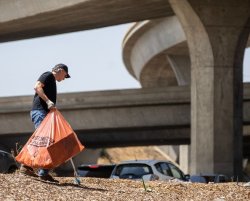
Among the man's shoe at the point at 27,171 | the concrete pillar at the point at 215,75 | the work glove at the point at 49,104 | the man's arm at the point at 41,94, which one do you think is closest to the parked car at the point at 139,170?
the concrete pillar at the point at 215,75

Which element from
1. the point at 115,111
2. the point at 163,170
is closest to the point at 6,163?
the point at 163,170

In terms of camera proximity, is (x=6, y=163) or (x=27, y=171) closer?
(x=27, y=171)

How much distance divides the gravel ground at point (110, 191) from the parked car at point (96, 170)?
505 inches

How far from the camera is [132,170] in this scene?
1055 inches

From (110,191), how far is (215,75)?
23848 millimetres

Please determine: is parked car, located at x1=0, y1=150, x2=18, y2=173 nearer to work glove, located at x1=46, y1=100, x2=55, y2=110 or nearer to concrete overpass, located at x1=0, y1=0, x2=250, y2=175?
work glove, located at x1=46, y1=100, x2=55, y2=110

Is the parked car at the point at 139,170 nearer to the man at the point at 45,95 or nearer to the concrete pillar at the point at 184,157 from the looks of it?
the man at the point at 45,95

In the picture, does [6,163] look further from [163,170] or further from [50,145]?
[163,170]

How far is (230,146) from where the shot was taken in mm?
38406

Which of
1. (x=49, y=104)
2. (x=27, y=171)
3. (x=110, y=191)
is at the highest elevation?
(x=49, y=104)

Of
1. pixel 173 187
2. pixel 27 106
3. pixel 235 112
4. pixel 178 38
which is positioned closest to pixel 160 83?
pixel 178 38

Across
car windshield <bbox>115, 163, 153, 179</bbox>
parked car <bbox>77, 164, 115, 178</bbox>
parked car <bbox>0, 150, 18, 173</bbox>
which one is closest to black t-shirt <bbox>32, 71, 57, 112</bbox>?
parked car <bbox>0, 150, 18, 173</bbox>

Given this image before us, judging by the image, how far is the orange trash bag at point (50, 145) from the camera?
14.2 meters

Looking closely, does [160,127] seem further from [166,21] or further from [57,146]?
[57,146]
